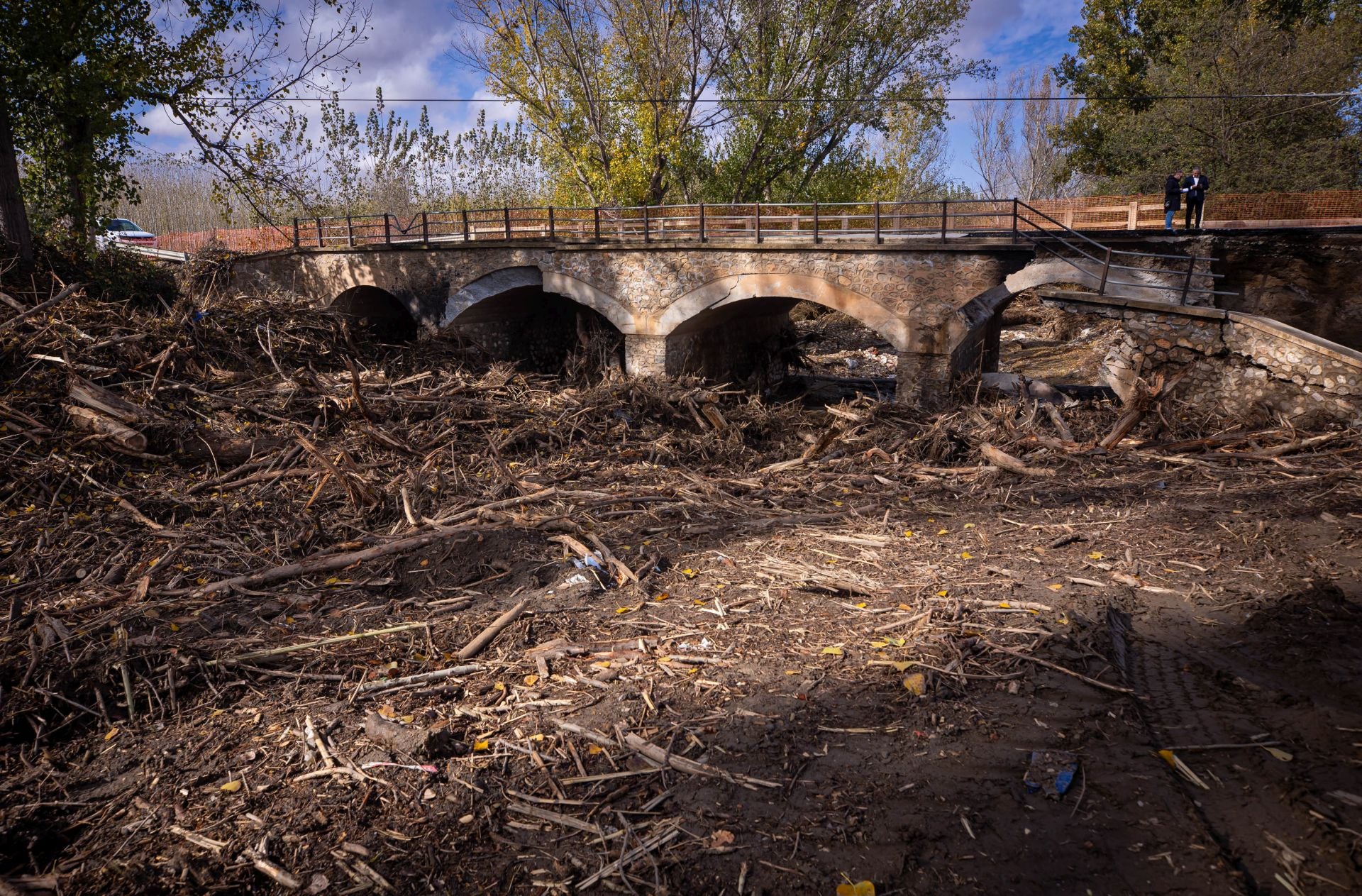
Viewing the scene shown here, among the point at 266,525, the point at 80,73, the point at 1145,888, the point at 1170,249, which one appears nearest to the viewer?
the point at 1145,888

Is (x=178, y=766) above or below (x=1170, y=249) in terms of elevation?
below

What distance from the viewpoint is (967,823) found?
10.5 feet

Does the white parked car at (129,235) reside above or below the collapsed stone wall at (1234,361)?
above

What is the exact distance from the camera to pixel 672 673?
14.8 feet

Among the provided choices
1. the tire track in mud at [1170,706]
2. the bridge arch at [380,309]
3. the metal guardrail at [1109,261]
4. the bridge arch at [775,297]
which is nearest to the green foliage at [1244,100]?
the metal guardrail at [1109,261]

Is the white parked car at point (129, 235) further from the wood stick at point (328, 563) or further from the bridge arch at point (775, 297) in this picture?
the wood stick at point (328, 563)

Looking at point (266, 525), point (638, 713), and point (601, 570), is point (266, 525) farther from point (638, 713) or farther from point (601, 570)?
point (638, 713)

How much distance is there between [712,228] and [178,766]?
14367mm

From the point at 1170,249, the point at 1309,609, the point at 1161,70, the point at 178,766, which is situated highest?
the point at 1161,70

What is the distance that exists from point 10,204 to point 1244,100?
27960 millimetres

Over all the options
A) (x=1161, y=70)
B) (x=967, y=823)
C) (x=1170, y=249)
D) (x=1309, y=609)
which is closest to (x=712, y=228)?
(x=1170, y=249)

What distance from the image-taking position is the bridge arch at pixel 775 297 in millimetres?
14297

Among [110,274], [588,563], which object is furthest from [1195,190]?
[110,274]

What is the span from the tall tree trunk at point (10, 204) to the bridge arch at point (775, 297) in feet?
35.0
